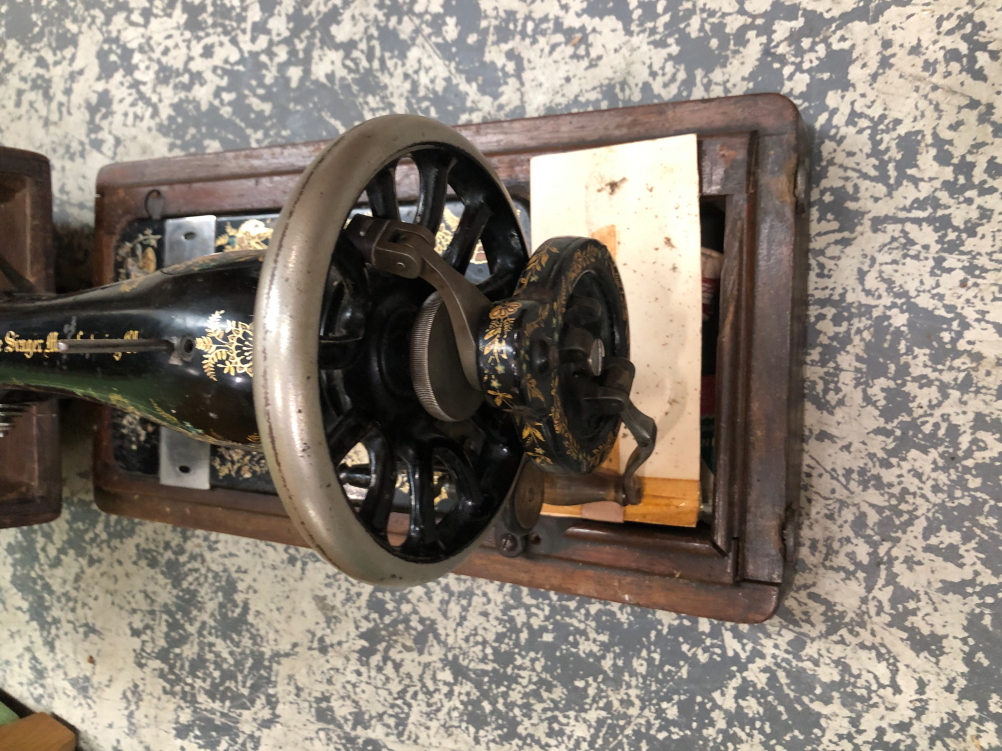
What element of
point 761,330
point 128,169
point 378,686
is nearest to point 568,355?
point 761,330

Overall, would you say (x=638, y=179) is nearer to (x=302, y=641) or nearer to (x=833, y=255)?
(x=833, y=255)

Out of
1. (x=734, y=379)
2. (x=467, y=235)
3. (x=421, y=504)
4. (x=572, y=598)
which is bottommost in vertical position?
(x=572, y=598)

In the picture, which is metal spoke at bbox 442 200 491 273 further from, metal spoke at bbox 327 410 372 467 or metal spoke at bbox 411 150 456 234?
metal spoke at bbox 327 410 372 467

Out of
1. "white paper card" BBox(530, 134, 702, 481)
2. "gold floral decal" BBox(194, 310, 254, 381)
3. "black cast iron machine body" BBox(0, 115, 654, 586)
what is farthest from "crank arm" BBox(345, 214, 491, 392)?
"white paper card" BBox(530, 134, 702, 481)

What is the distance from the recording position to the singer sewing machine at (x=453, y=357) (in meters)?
0.50

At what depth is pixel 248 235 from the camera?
1.07m

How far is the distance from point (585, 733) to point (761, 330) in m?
0.59

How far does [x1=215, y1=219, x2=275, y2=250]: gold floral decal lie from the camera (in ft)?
3.48

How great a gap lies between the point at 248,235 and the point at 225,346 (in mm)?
441

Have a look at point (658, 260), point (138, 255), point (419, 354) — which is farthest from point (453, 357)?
point (138, 255)

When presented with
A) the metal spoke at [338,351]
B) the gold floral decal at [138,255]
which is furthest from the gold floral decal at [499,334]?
the gold floral decal at [138,255]

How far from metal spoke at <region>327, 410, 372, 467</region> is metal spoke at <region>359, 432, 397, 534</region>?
17 mm

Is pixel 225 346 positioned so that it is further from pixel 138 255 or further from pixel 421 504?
pixel 138 255

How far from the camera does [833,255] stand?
82cm
